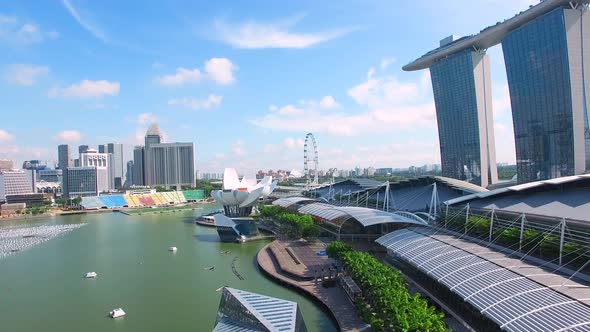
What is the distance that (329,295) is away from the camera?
20.2 m

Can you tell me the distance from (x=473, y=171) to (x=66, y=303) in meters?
56.7

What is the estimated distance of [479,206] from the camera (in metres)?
24.3

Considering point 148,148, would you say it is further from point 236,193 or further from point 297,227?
point 297,227

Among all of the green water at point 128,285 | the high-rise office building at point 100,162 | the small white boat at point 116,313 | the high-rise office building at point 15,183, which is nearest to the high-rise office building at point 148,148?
the high-rise office building at point 100,162

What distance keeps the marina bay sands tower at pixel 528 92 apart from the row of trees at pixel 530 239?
30.1 meters

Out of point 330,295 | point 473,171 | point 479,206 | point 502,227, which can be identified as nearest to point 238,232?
point 330,295

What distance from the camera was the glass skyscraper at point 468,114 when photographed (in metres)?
60.3

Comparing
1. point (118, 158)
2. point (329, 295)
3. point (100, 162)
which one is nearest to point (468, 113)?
point (329, 295)

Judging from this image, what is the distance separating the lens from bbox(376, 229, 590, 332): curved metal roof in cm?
1026

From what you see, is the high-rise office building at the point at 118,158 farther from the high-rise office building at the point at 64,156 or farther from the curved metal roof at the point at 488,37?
the curved metal roof at the point at 488,37

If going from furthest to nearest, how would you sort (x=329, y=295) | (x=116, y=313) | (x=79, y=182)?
(x=79, y=182) < (x=329, y=295) < (x=116, y=313)

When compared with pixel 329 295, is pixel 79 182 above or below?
above

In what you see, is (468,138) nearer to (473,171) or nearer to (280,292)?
(473,171)

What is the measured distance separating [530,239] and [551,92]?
A: 36.0m
